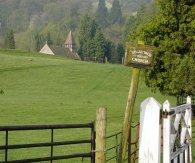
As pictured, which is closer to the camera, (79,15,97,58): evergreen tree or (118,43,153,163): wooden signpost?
(118,43,153,163): wooden signpost

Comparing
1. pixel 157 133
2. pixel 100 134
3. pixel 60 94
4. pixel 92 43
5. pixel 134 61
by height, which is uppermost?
pixel 92 43

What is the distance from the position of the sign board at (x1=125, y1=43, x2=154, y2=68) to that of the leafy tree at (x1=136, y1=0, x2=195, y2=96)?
17.5 m

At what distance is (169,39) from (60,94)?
77.8ft

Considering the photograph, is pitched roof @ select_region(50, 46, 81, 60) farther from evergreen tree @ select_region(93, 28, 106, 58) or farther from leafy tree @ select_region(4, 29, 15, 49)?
leafy tree @ select_region(4, 29, 15, 49)

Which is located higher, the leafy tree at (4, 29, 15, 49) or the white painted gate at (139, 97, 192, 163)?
the leafy tree at (4, 29, 15, 49)

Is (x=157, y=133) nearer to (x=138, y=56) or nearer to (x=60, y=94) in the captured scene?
(x=138, y=56)

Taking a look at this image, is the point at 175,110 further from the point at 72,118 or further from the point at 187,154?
the point at 72,118

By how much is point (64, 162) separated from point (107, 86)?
4193cm

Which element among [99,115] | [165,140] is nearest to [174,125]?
[165,140]

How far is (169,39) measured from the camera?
88.6ft

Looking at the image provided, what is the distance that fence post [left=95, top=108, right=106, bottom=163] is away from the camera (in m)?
8.66

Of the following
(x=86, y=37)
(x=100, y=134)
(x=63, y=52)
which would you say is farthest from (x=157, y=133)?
(x=86, y=37)

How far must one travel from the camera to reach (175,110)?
9.52 meters

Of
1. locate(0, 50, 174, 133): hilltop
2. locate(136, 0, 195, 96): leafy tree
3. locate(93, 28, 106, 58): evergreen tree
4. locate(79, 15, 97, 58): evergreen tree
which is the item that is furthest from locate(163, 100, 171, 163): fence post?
locate(79, 15, 97, 58): evergreen tree
